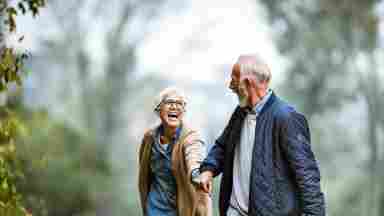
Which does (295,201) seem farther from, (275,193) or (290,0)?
(290,0)

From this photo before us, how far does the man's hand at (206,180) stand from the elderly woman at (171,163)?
3.83 ft

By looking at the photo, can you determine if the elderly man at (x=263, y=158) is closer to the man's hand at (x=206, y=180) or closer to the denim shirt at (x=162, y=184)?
the man's hand at (x=206, y=180)

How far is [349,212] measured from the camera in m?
30.2

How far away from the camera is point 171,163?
763cm

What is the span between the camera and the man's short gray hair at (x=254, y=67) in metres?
5.95

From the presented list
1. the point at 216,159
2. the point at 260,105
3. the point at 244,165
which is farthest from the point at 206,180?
the point at 260,105

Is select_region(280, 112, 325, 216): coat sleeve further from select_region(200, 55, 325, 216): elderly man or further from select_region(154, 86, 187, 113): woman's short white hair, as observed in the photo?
select_region(154, 86, 187, 113): woman's short white hair

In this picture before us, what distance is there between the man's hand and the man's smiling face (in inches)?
60.2

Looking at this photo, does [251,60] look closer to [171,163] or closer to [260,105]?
[260,105]

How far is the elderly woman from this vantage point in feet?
24.7

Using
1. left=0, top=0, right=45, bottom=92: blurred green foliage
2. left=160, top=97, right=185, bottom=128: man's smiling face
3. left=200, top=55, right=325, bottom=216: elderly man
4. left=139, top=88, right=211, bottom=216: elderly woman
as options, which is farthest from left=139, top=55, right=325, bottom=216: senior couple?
left=0, top=0, right=45, bottom=92: blurred green foliage

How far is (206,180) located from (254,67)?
2.65 ft

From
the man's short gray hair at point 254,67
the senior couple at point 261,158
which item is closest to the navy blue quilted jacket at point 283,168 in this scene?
the senior couple at point 261,158

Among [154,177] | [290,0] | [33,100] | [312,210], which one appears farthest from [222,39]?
[312,210]
